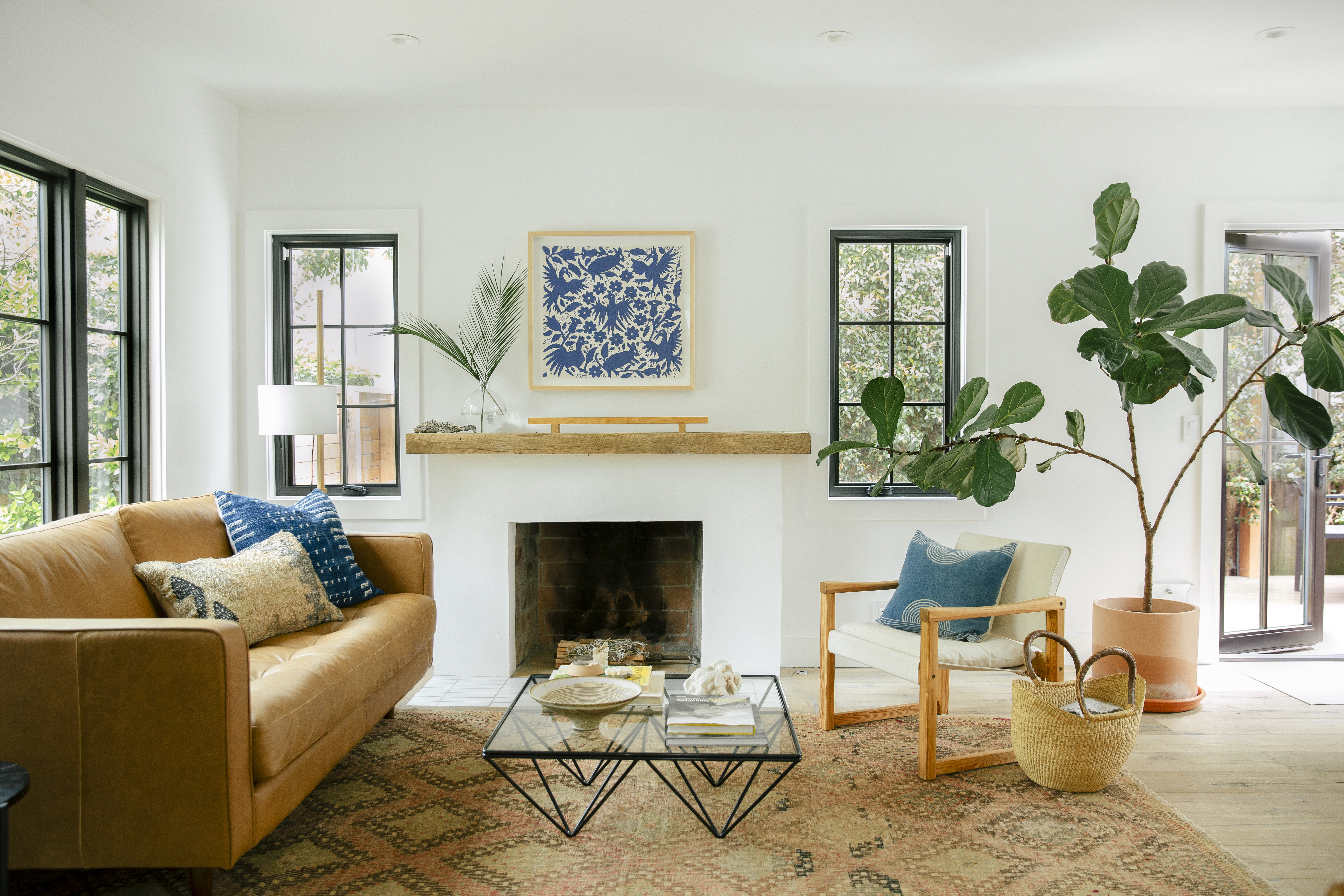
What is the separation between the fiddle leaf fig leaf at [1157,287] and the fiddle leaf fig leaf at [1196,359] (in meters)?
0.12

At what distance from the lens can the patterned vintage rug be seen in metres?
1.86

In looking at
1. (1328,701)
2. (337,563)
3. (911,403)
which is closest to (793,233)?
(911,403)

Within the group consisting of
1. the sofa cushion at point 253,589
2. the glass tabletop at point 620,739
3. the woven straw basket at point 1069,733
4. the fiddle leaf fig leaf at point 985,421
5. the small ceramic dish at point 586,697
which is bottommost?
the woven straw basket at point 1069,733

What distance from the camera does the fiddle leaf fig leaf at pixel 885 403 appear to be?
2.93m

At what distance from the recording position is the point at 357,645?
2297mm

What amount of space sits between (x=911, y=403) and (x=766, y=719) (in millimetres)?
2143

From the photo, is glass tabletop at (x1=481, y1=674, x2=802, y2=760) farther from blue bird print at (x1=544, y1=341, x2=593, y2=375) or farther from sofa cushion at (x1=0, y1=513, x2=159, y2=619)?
blue bird print at (x1=544, y1=341, x2=593, y2=375)

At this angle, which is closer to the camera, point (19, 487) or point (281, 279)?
point (19, 487)

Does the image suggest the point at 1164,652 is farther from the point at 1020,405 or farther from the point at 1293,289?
the point at 1293,289

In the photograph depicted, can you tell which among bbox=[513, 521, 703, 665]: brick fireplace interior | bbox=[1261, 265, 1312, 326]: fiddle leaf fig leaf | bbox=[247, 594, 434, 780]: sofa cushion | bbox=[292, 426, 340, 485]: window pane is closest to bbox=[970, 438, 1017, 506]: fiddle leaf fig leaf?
bbox=[1261, 265, 1312, 326]: fiddle leaf fig leaf

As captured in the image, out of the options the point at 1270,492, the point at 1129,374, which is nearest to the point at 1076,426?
the point at 1129,374

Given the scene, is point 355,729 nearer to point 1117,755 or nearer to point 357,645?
point 357,645

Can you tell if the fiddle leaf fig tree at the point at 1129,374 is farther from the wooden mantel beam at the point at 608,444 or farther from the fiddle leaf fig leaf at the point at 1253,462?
the wooden mantel beam at the point at 608,444

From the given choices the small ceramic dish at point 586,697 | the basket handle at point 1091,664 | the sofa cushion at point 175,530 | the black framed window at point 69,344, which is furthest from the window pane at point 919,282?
the black framed window at point 69,344
